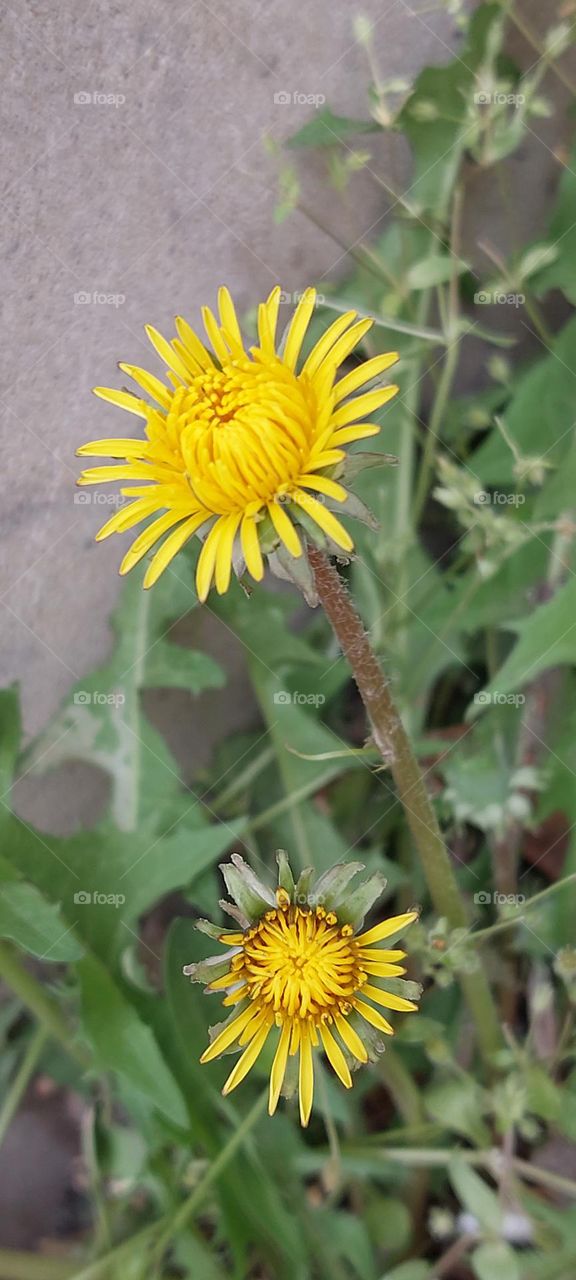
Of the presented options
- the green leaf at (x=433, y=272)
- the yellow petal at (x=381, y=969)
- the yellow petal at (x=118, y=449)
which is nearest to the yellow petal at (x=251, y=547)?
the yellow petal at (x=118, y=449)

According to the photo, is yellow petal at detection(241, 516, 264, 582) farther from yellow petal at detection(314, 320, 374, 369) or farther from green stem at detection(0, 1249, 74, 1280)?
green stem at detection(0, 1249, 74, 1280)

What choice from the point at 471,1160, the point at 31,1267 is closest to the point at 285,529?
the point at 471,1160

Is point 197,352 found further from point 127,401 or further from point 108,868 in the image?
point 108,868

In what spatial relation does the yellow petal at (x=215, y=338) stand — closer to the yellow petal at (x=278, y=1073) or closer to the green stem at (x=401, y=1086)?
the yellow petal at (x=278, y=1073)

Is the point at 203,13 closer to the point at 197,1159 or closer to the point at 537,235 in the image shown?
the point at 537,235

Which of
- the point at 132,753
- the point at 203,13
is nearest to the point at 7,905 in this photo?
the point at 132,753

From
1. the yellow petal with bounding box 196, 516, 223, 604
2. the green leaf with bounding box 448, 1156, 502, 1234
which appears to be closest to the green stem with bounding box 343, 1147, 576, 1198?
the green leaf with bounding box 448, 1156, 502, 1234
